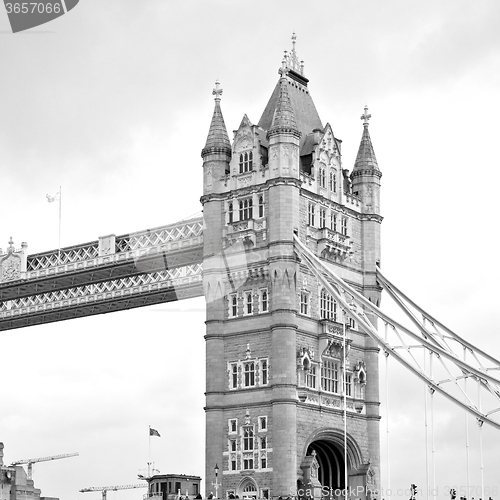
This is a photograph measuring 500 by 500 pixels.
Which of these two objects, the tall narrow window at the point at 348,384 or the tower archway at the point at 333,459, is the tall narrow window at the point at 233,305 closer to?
the tall narrow window at the point at 348,384

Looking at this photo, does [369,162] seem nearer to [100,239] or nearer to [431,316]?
[431,316]

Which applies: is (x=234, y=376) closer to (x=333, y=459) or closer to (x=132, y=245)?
(x=333, y=459)

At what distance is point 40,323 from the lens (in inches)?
4094

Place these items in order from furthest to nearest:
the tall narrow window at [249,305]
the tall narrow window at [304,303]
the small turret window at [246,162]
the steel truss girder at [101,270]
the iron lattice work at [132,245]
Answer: the steel truss girder at [101,270]
the iron lattice work at [132,245]
the small turret window at [246,162]
the tall narrow window at [249,305]
the tall narrow window at [304,303]

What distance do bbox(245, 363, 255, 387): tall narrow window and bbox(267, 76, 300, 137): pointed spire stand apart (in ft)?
49.9

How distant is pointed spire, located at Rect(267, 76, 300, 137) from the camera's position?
80500 millimetres

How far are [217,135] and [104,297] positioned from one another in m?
19.9

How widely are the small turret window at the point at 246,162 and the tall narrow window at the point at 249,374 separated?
13.1 metres

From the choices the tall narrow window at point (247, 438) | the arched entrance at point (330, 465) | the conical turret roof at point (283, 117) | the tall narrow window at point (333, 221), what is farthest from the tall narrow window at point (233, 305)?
the conical turret roof at point (283, 117)

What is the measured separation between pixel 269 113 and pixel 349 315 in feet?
53.1

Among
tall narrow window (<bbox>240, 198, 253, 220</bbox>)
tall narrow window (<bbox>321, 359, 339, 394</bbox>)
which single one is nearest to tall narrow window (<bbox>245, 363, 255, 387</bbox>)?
tall narrow window (<bbox>321, 359, 339, 394</bbox>)

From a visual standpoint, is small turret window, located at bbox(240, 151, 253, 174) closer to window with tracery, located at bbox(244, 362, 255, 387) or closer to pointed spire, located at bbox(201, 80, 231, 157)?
pointed spire, located at bbox(201, 80, 231, 157)

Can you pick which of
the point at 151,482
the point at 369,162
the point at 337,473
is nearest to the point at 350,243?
the point at 369,162

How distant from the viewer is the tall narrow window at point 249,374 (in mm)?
78812
